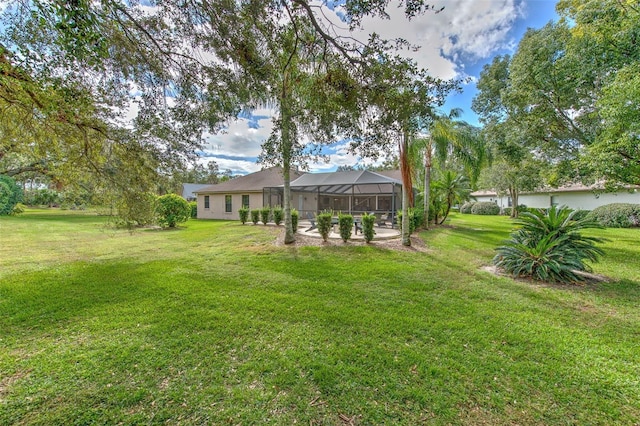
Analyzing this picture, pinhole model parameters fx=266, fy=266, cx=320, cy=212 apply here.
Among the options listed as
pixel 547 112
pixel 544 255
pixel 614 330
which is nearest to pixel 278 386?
pixel 614 330

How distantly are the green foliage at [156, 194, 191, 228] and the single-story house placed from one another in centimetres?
543

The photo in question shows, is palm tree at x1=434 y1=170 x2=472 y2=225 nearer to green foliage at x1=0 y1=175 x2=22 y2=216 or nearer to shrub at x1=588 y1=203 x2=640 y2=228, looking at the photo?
shrub at x1=588 y1=203 x2=640 y2=228

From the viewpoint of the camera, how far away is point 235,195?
2131 centimetres

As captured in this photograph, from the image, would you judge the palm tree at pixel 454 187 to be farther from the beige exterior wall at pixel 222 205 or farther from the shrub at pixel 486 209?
the shrub at pixel 486 209

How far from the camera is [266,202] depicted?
19.4 m

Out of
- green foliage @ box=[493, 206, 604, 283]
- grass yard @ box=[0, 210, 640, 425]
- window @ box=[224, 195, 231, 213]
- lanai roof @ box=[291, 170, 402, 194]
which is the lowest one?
grass yard @ box=[0, 210, 640, 425]

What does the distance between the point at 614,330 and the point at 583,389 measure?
77.8 inches

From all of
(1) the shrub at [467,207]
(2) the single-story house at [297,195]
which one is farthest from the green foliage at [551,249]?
(1) the shrub at [467,207]

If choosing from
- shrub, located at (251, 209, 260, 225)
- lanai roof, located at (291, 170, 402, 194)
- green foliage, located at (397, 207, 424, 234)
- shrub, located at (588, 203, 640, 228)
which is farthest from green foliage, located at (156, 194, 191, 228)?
shrub, located at (588, 203, 640, 228)

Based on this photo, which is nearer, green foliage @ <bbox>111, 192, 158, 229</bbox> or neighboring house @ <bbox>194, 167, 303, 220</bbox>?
green foliage @ <bbox>111, 192, 158, 229</bbox>

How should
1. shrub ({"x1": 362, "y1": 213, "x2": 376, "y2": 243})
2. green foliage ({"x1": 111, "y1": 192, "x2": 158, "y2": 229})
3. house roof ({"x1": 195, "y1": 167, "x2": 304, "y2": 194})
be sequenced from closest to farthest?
1. green foliage ({"x1": 111, "y1": 192, "x2": 158, "y2": 229})
2. shrub ({"x1": 362, "y1": 213, "x2": 376, "y2": 243})
3. house roof ({"x1": 195, "y1": 167, "x2": 304, "y2": 194})

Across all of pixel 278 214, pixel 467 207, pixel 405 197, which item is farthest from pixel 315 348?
pixel 467 207

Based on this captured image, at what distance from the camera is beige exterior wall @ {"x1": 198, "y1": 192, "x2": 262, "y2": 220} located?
805 inches

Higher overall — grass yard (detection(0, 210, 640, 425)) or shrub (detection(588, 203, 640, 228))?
shrub (detection(588, 203, 640, 228))
